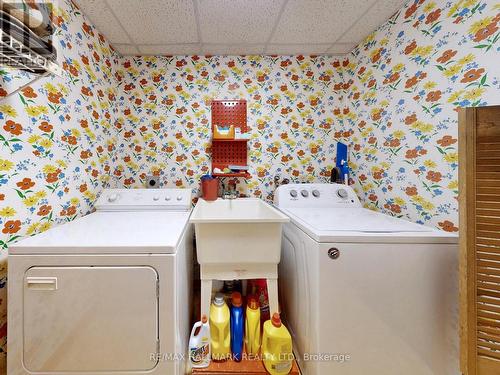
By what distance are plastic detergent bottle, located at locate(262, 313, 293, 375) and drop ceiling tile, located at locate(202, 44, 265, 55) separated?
2.24 meters

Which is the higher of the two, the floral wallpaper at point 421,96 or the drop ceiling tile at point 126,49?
the drop ceiling tile at point 126,49

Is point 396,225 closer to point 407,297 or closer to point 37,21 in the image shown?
point 407,297

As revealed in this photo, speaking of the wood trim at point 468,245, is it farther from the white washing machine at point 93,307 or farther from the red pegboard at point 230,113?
the red pegboard at point 230,113

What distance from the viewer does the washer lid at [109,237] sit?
0.91 meters

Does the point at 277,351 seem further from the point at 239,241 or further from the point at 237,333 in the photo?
the point at 239,241

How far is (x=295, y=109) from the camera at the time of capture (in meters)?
2.07

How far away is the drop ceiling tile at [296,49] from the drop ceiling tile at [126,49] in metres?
1.25

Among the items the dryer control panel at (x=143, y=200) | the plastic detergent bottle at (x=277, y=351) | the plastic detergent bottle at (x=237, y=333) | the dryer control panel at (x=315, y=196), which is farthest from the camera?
the dryer control panel at (x=315, y=196)

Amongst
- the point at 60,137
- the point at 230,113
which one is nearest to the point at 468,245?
the point at 230,113

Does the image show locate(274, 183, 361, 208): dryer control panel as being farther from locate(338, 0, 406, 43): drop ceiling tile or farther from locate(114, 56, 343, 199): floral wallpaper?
locate(338, 0, 406, 43): drop ceiling tile

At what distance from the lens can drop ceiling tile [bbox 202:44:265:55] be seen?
1.87 meters

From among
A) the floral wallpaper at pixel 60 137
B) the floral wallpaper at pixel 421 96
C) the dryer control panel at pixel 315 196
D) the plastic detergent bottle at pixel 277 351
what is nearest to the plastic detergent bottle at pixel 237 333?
the plastic detergent bottle at pixel 277 351

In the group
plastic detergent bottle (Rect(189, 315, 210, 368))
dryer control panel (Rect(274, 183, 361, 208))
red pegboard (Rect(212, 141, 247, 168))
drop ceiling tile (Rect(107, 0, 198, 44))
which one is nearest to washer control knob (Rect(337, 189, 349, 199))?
dryer control panel (Rect(274, 183, 361, 208))

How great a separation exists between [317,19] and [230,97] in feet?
3.11
